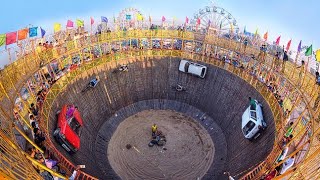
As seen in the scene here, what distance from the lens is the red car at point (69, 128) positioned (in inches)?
1433

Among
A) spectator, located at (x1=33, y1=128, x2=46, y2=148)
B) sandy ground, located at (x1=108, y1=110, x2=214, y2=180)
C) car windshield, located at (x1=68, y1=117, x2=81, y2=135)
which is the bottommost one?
sandy ground, located at (x1=108, y1=110, x2=214, y2=180)

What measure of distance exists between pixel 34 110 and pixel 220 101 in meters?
26.3

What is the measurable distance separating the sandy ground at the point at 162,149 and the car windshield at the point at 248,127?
558cm

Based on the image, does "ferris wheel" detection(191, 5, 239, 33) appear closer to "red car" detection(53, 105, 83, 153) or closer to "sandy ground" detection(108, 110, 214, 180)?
"sandy ground" detection(108, 110, 214, 180)

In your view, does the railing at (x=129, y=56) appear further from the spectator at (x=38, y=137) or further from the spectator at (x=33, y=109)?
the spectator at (x=38, y=137)

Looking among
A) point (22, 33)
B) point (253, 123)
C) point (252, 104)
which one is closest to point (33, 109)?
point (22, 33)

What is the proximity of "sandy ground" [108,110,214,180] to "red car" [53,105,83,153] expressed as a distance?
18.8 feet

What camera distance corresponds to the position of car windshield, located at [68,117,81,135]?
131 feet

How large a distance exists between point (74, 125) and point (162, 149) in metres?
12.3

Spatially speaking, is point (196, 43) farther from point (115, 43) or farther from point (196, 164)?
point (196, 164)

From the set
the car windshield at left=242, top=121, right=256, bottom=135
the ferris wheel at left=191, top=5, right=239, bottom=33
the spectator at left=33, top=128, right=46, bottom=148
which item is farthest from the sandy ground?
the ferris wheel at left=191, top=5, right=239, bottom=33

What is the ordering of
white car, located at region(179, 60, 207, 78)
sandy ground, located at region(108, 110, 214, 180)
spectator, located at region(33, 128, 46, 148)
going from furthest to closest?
1. white car, located at region(179, 60, 207, 78)
2. sandy ground, located at region(108, 110, 214, 180)
3. spectator, located at region(33, 128, 46, 148)

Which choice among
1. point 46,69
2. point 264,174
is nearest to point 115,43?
point 46,69

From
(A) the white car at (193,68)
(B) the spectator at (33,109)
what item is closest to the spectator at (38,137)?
(B) the spectator at (33,109)
